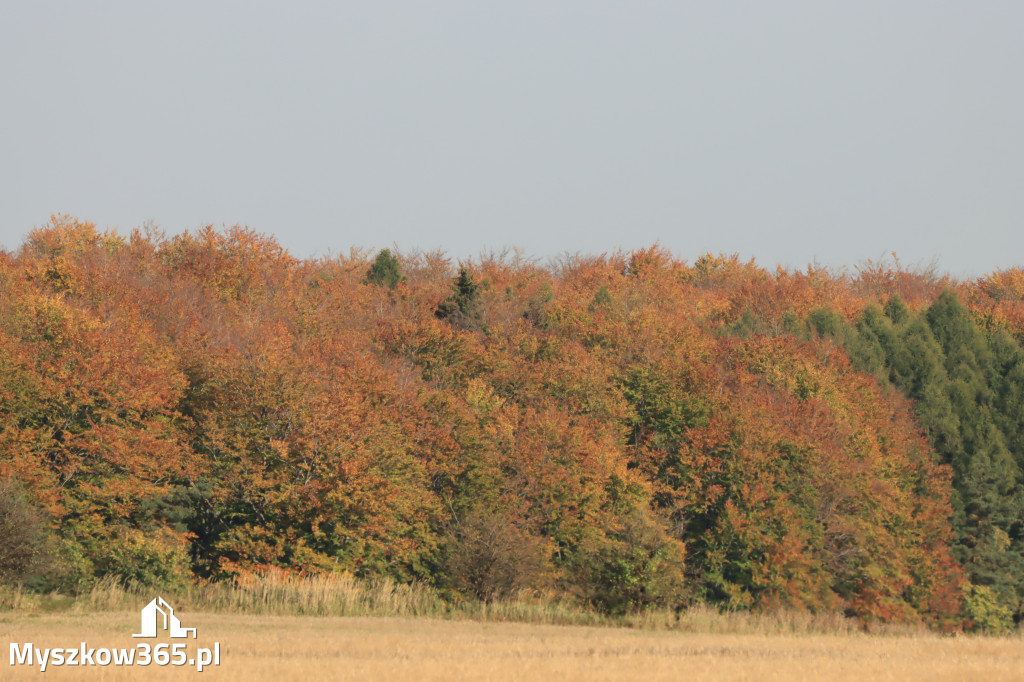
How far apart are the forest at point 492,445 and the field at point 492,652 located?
8.43 meters

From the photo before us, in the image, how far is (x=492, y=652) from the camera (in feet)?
93.5

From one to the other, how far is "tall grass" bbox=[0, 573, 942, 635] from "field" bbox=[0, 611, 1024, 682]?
2.20m

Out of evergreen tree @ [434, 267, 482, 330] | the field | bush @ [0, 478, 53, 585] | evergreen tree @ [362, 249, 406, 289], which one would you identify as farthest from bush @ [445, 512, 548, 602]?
evergreen tree @ [362, 249, 406, 289]

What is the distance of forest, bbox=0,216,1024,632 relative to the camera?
48094 millimetres

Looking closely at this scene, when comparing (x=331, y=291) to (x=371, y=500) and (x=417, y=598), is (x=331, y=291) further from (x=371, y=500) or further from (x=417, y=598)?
(x=417, y=598)

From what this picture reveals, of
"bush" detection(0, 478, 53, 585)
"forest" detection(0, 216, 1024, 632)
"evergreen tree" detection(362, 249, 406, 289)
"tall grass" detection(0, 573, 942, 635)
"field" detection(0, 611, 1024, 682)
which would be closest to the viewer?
"field" detection(0, 611, 1024, 682)

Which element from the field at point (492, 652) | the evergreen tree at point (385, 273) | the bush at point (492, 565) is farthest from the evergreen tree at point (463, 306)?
the field at point (492, 652)

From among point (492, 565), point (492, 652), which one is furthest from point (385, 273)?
point (492, 652)

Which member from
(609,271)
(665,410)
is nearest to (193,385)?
(665,410)

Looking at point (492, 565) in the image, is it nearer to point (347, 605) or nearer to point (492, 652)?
point (347, 605)

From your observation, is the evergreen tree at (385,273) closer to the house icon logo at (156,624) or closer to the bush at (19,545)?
the bush at (19,545)

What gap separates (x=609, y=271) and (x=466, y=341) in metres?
47.9

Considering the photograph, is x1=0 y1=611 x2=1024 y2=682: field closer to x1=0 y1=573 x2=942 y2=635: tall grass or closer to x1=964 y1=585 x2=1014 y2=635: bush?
x1=0 y1=573 x2=942 y2=635: tall grass

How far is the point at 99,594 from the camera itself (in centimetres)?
3800
